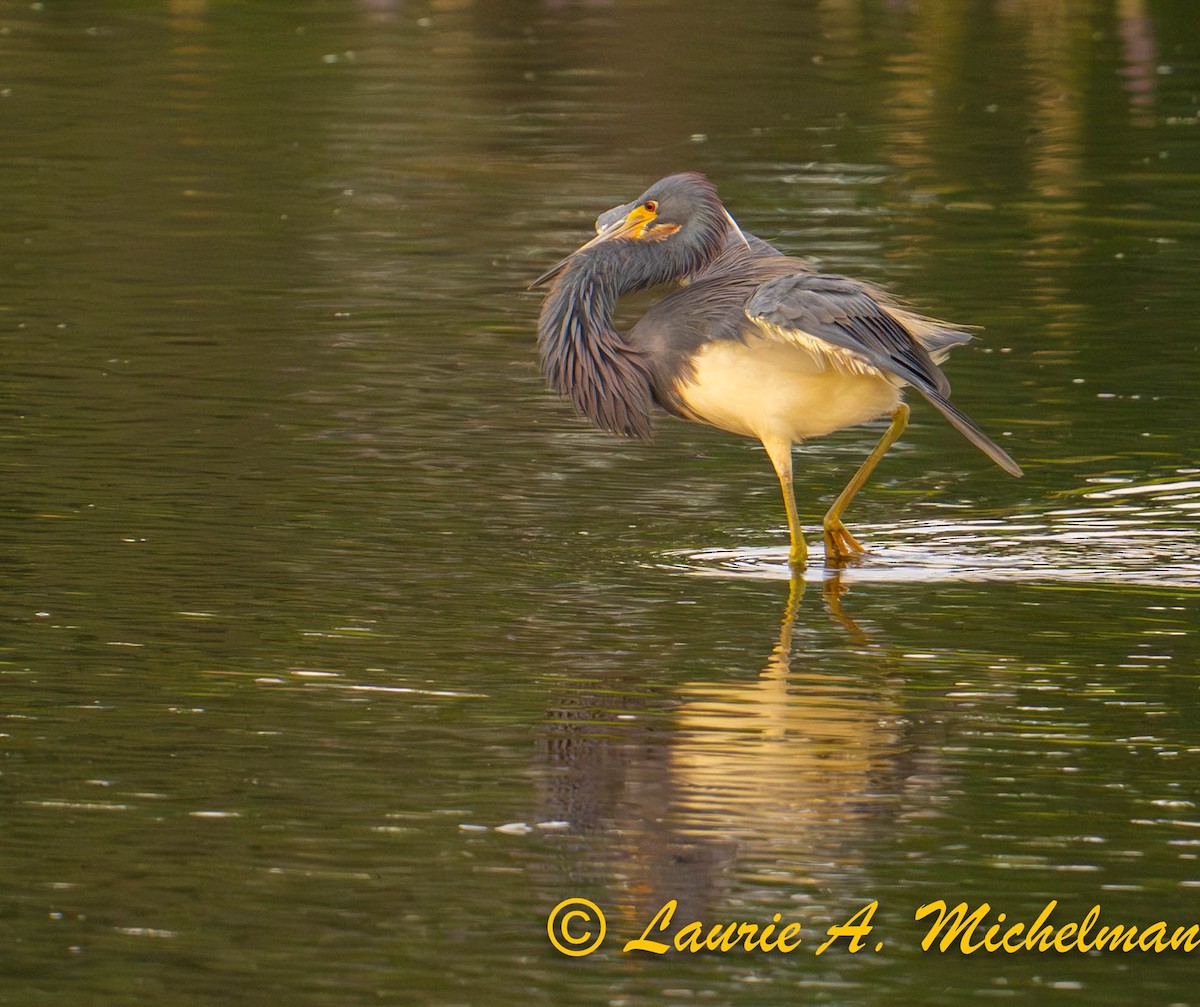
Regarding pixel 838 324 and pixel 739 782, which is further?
pixel 838 324

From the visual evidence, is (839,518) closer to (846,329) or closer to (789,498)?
(789,498)

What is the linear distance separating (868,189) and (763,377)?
926cm

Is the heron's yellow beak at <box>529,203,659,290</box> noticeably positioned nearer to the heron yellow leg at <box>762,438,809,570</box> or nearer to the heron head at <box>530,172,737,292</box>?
the heron head at <box>530,172,737,292</box>

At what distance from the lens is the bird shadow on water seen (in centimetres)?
898

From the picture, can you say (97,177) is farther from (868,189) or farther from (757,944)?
(757,944)

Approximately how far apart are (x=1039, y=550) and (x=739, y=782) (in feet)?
9.65

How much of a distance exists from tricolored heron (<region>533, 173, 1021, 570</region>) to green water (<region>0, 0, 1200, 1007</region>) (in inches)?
20.4

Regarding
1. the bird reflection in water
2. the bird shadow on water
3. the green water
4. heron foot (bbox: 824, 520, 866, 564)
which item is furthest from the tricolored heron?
the bird reflection in water

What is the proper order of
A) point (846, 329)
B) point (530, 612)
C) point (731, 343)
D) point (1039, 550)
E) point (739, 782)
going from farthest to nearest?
point (1039, 550) < point (731, 343) < point (846, 329) < point (530, 612) < point (739, 782)

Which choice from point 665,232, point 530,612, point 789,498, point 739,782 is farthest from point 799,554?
point 739,782

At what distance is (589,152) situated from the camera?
65.2 feet

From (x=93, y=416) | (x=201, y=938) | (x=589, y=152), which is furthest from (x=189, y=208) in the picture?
(x=201, y=938)

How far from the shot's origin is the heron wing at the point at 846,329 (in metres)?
8.69

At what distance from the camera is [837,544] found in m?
9.34
